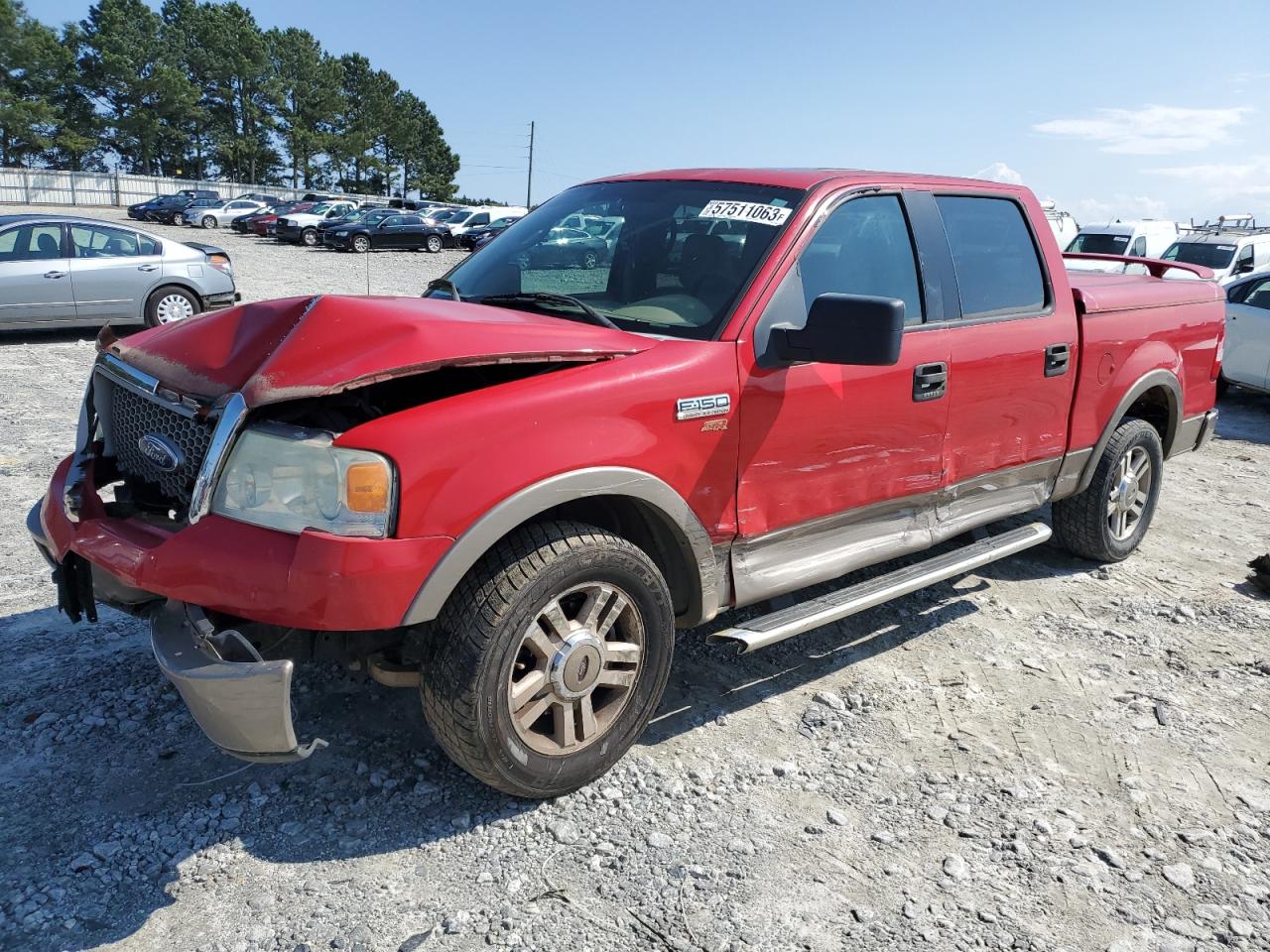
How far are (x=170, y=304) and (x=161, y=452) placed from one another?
35.3 feet

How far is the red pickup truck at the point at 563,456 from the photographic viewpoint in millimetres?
2631

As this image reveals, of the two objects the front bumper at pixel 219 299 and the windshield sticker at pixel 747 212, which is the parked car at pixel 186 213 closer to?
the front bumper at pixel 219 299

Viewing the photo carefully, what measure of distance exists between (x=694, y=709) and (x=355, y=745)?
122 centimetres

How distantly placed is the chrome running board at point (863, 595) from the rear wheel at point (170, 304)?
35.2 feet

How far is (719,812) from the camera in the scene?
10.3ft

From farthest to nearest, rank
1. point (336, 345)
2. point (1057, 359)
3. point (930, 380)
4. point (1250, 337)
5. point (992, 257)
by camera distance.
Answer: point (1250, 337)
point (1057, 359)
point (992, 257)
point (930, 380)
point (336, 345)

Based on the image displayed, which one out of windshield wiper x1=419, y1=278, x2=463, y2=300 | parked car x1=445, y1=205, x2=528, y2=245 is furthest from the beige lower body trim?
parked car x1=445, y1=205, x2=528, y2=245

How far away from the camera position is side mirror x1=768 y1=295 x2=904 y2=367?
3.09m

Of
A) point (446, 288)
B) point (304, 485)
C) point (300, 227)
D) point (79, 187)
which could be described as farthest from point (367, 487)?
point (79, 187)

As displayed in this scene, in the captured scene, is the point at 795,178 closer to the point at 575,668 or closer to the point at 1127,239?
the point at 575,668

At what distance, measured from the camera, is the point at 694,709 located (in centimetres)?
379

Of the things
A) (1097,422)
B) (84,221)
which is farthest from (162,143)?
(1097,422)

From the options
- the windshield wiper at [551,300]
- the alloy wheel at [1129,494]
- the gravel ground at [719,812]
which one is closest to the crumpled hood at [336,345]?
the windshield wiper at [551,300]

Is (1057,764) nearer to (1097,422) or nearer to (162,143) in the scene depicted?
(1097,422)
